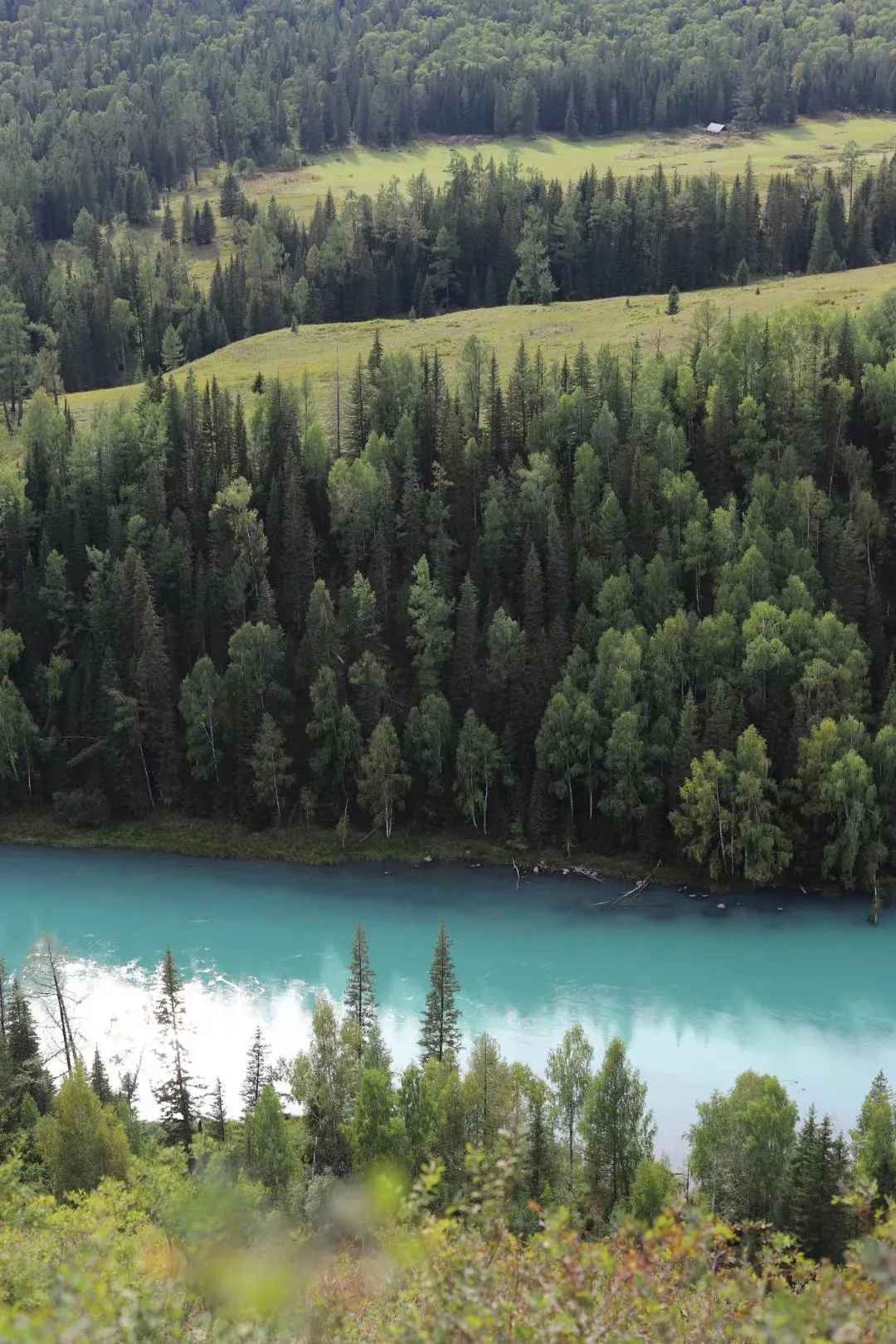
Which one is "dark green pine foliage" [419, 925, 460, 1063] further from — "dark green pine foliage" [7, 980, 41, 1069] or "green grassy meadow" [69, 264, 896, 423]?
"green grassy meadow" [69, 264, 896, 423]

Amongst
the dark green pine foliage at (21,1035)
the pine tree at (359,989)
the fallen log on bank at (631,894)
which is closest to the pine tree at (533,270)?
the fallen log on bank at (631,894)

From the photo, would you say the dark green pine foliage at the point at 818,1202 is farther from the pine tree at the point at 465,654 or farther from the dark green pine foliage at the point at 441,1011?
the pine tree at the point at 465,654

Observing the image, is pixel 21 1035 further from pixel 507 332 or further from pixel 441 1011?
pixel 507 332

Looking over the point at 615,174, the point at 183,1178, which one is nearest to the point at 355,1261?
the point at 183,1178

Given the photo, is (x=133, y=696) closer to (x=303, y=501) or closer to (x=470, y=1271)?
(x=303, y=501)

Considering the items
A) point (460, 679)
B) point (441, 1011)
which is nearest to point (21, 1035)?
point (441, 1011)

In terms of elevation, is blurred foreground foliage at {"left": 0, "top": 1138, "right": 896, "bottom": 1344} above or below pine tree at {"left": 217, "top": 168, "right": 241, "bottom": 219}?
below

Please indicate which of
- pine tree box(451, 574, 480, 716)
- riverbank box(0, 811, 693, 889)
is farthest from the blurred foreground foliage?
pine tree box(451, 574, 480, 716)

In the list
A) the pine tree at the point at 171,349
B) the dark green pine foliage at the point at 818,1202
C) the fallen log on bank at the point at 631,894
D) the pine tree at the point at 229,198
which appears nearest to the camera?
the dark green pine foliage at the point at 818,1202
